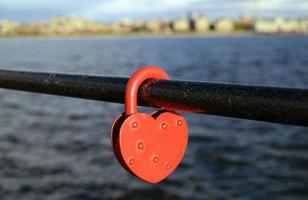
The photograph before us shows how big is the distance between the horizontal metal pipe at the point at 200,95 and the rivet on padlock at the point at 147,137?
0.13 ft

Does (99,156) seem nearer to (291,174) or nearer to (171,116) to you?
(291,174)

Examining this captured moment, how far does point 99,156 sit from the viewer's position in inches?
475

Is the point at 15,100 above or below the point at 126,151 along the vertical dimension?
above

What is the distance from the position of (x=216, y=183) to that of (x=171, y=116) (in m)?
8.92

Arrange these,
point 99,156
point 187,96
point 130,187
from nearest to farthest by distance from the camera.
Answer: point 187,96, point 130,187, point 99,156

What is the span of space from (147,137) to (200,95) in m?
0.29

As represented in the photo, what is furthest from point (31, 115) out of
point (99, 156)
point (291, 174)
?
point (291, 174)

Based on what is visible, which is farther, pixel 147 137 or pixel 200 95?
pixel 147 137

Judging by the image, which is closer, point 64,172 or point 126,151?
point 126,151

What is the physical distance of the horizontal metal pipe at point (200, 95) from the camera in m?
0.99

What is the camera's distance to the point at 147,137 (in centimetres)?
139

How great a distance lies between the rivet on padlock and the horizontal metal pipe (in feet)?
0.13

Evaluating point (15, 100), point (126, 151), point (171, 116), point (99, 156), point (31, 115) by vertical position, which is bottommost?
point (126, 151)

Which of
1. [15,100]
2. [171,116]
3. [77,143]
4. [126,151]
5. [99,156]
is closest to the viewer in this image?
[126,151]
